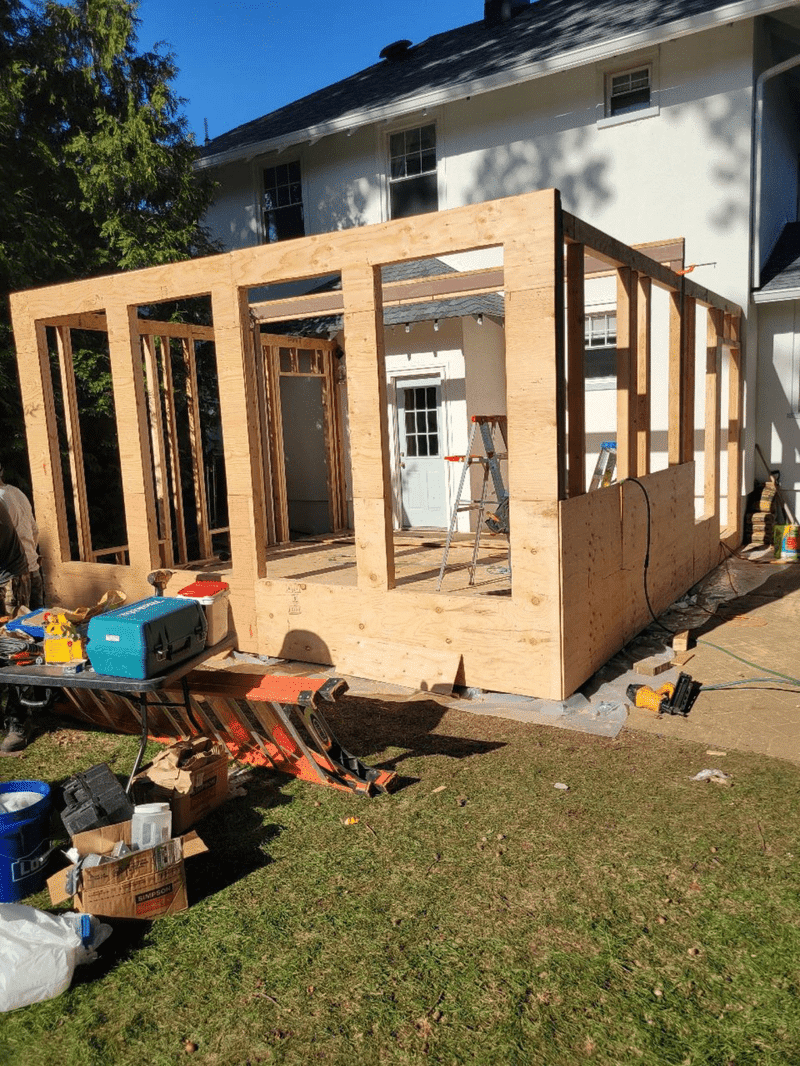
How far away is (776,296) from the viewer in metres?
10.2

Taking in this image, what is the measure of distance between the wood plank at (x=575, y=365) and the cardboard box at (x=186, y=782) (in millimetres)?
3307

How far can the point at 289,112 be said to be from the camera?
15359 millimetres

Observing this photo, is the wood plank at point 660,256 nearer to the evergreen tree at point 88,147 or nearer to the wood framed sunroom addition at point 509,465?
the wood framed sunroom addition at point 509,465

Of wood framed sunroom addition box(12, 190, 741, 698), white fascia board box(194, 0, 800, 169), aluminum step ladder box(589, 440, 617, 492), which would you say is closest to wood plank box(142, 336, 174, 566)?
wood framed sunroom addition box(12, 190, 741, 698)

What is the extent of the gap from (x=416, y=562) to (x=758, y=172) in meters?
6.75

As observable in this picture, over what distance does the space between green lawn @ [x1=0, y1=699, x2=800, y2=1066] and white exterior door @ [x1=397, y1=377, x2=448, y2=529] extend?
8.01 m

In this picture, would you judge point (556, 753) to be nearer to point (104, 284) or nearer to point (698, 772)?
point (698, 772)

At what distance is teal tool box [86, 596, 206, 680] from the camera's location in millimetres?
4113

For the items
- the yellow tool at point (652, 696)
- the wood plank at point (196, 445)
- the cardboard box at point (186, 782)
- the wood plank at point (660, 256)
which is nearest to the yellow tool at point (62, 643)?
the cardboard box at point (186, 782)

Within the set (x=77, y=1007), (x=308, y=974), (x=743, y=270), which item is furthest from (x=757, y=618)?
(x=77, y=1007)

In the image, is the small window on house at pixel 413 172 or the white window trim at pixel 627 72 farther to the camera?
the small window on house at pixel 413 172

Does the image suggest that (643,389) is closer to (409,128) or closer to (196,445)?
(196,445)

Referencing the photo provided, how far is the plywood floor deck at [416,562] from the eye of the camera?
313 inches

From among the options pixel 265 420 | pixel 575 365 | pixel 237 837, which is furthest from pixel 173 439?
pixel 237 837
